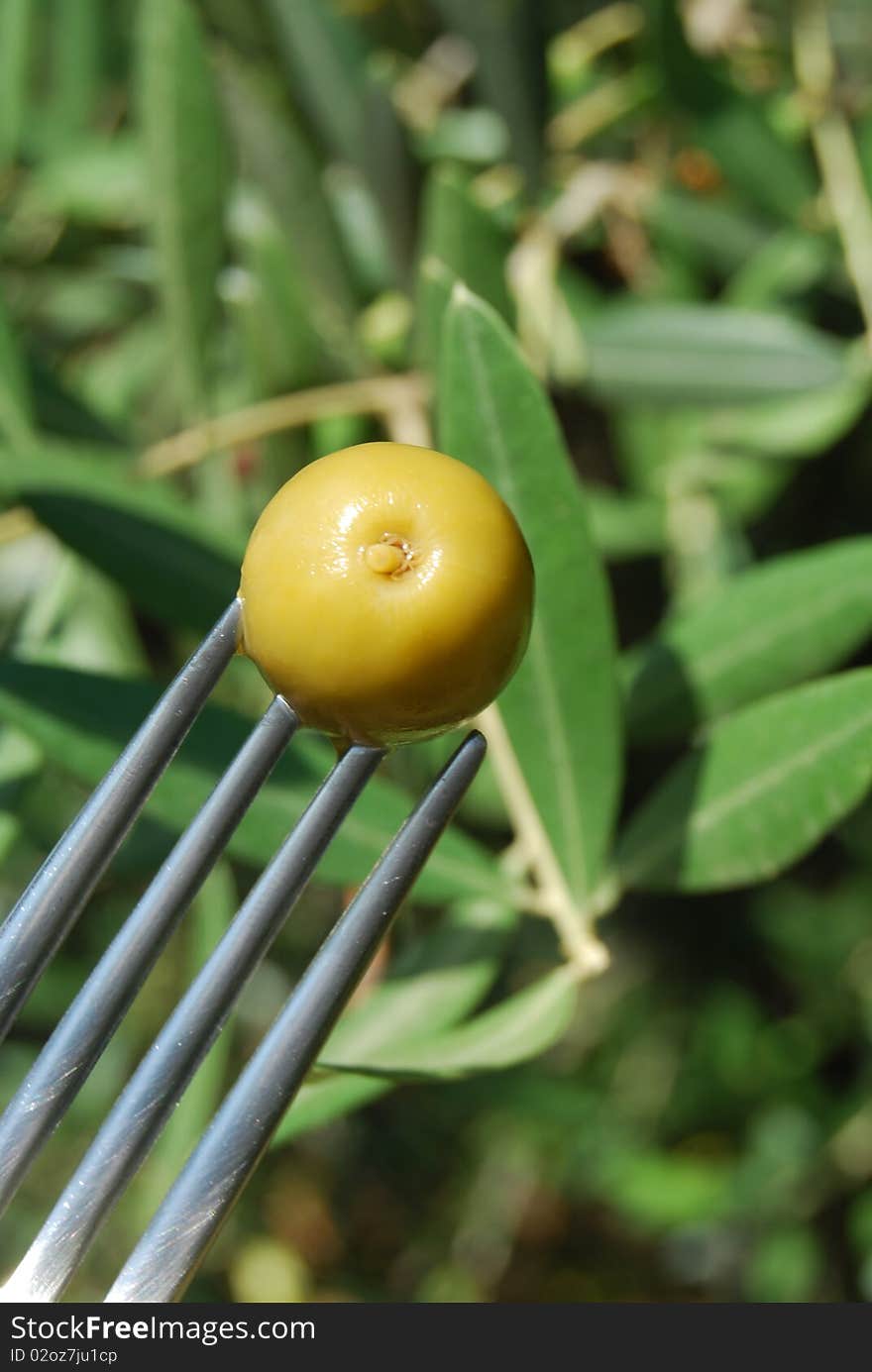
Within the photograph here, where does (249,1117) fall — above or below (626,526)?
above

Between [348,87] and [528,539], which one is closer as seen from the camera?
[528,539]

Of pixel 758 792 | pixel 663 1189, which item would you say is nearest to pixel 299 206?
pixel 758 792

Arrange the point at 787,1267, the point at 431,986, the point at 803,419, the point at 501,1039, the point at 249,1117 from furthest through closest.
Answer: the point at 787,1267
the point at 803,419
the point at 431,986
the point at 501,1039
the point at 249,1117

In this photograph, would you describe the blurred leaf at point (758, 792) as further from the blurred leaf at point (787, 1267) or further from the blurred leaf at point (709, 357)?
the blurred leaf at point (787, 1267)

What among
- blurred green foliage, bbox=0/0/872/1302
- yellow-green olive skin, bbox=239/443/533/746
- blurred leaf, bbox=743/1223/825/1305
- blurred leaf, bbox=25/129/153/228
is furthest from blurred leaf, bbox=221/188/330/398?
blurred leaf, bbox=743/1223/825/1305

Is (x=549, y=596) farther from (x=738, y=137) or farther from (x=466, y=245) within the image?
(x=738, y=137)

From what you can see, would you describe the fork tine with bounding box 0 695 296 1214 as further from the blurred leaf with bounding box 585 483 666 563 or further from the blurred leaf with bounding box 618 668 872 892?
the blurred leaf with bounding box 585 483 666 563

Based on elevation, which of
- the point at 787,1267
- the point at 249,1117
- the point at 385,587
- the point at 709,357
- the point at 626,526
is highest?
the point at 385,587

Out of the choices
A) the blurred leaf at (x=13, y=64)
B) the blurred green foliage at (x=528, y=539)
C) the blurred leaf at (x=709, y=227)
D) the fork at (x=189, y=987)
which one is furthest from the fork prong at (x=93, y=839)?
the blurred leaf at (x=13, y=64)
